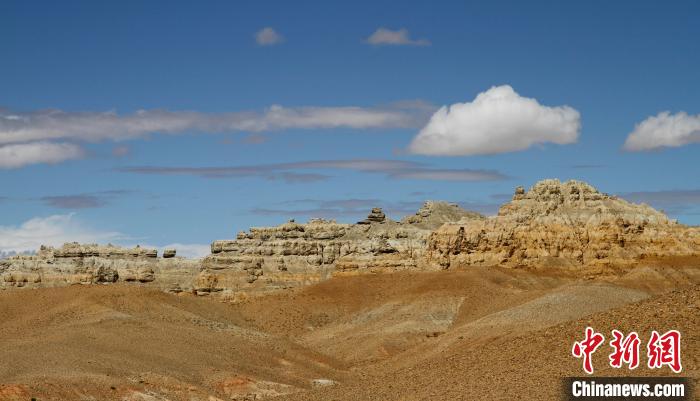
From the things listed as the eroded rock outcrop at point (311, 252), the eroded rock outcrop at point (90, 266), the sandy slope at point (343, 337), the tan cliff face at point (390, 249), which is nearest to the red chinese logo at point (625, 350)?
the sandy slope at point (343, 337)

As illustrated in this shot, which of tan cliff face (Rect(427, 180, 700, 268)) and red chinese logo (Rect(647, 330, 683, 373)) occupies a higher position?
tan cliff face (Rect(427, 180, 700, 268))

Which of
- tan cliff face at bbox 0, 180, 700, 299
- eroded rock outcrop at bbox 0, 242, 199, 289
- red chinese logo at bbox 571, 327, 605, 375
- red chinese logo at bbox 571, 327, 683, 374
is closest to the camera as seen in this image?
red chinese logo at bbox 571, 327, 683, 374

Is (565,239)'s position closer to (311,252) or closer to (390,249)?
(390,249)

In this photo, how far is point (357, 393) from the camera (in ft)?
150

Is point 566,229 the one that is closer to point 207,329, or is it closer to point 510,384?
point 207,329

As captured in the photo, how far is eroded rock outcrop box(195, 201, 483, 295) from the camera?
106812 mm

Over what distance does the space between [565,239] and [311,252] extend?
85.1ft

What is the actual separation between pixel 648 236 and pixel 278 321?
36269mm

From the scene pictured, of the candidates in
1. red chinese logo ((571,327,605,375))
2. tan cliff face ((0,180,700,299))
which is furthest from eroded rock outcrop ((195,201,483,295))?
red chinese logo ((571,327,605,375))

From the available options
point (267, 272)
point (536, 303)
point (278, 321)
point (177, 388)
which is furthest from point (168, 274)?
point (177, 388)

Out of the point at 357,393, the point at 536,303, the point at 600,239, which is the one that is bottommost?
the point at 357,393

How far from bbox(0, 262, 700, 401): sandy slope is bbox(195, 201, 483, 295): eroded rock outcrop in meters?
7.27

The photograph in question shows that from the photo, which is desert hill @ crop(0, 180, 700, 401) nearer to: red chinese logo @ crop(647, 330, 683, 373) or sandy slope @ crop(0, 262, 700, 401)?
sandy slope @ crop(0, 262, 700, 401)

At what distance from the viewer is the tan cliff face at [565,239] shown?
333ft
